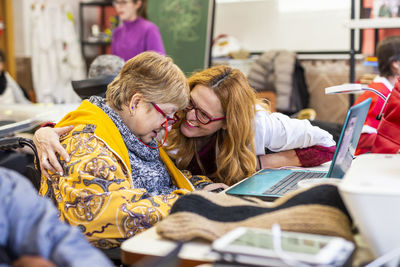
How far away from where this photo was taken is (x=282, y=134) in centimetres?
219

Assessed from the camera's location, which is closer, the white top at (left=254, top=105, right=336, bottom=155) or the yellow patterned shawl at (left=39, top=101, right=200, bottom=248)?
the yellow patterned shawl at (left=39, top=101, right=200, bottom=248)

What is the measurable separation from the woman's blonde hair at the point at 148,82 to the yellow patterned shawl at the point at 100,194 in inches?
8.3

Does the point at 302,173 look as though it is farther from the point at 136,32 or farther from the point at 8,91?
the point at 8,91

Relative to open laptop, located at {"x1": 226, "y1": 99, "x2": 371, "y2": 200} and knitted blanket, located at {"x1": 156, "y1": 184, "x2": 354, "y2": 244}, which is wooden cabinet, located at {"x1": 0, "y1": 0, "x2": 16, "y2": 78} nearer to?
open laptop, located at {"x1": 226, "y1": 99, "x2": 371, "y2": 200}

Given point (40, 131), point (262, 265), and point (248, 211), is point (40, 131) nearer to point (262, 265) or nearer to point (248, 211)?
point (248, 211)

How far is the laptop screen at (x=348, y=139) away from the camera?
1.27 m

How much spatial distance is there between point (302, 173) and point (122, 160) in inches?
30.6

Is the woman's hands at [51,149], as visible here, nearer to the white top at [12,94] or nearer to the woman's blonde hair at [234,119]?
the woman's blonde hair at [234,119]

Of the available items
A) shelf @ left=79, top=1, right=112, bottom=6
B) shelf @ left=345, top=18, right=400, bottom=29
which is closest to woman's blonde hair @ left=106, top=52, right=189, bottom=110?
shelf @ left=345, top=18, right=400, bottom=29

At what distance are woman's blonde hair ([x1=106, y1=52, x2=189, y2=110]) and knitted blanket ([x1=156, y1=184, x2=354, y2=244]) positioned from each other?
2.11ft

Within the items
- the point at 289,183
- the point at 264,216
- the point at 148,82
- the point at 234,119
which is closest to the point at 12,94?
the point at 234,119

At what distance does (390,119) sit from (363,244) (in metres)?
1.07

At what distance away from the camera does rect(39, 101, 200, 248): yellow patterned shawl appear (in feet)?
4.34

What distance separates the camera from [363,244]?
0.96 metres
